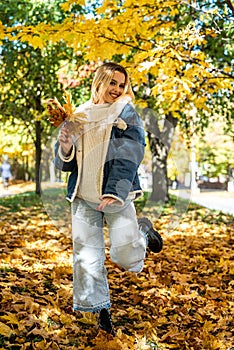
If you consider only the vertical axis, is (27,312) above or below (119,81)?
below

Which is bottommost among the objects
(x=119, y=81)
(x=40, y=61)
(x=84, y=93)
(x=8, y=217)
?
(x=8, y=217)

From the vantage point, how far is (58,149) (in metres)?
2.73

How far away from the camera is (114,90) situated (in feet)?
8.94

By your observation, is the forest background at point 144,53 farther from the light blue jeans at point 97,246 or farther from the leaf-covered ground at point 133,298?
the leaf-covered ground at point 133,298

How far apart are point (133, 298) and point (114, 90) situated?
1.97 m

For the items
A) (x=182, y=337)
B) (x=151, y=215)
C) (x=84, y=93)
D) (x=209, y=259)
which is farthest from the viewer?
(x=84, y=93)

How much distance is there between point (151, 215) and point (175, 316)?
0.81m

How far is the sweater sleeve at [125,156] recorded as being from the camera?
2.53 m

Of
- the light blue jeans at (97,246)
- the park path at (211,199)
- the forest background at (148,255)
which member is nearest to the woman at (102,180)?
the light blue jeans at (97,246)

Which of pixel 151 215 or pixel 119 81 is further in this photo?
pixel 151 215

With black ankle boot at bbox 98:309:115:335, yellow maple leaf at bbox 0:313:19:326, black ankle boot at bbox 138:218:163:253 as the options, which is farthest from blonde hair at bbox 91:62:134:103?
yellow maple leaf at bbox 0:313:19:326

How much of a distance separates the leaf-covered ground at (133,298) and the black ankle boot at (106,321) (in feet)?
0.17

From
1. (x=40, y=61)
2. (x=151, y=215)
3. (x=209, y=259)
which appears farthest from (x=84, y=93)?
(x=151, y=215)

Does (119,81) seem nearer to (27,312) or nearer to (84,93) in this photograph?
(27,312)
